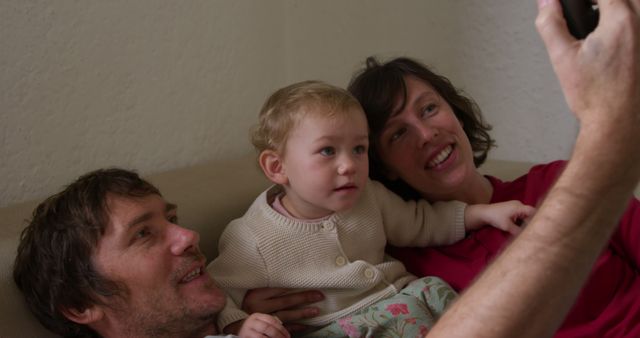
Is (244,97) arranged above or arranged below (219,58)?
below

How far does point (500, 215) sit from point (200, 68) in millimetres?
1054

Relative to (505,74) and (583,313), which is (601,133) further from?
(505,74)

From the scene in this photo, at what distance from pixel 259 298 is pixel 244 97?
3.36 ft

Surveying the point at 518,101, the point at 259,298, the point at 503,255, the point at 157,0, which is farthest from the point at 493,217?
the point at 518,101

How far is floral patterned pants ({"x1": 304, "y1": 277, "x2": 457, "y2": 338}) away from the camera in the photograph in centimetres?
127

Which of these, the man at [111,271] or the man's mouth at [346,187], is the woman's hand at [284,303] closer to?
the man at [111,271]

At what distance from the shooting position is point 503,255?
673 mm

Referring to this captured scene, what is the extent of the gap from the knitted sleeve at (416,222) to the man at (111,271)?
45cm

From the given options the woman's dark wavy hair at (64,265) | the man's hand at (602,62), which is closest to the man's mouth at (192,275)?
the woman's dark wavy hair at (64,265)

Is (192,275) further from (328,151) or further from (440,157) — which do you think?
(440,157)

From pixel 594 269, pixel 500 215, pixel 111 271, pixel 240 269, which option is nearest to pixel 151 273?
pixel 111 271

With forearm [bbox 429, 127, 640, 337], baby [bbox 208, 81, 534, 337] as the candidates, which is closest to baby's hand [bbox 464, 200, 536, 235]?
baby [bbox 208, 81, 534, 337]

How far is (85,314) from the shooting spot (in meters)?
1.15

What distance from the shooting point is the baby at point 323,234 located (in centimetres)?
129
